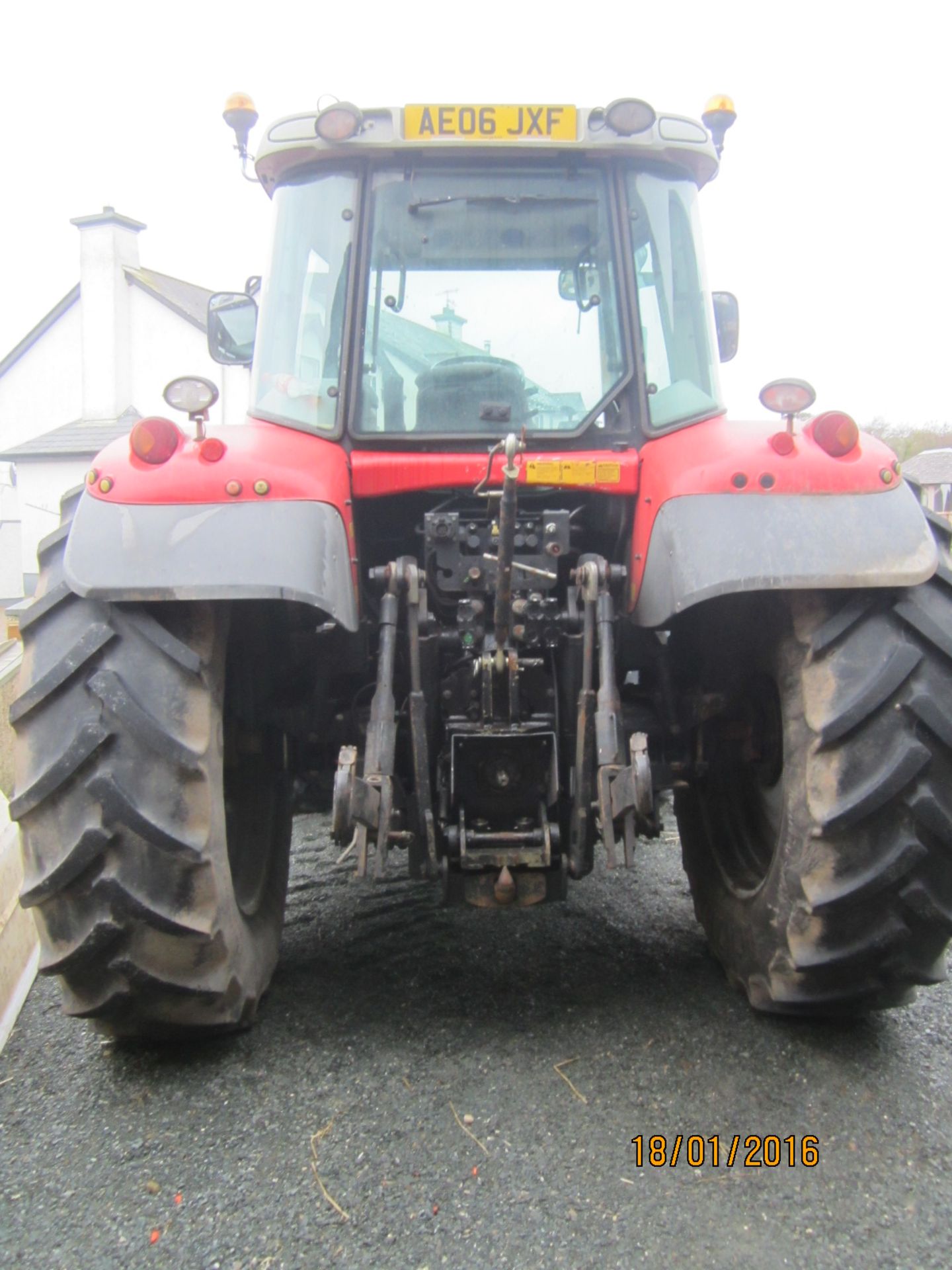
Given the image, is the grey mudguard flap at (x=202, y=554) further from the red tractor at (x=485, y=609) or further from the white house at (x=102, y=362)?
the white house at (x=102, y=362)

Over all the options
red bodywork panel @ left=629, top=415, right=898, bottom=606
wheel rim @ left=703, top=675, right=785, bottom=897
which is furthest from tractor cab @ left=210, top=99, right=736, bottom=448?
wheel rim @ left=703, top=675, right=785, bottom=897

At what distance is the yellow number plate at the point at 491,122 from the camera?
3.03 metres

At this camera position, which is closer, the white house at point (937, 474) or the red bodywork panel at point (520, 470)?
the red bodywork panel at point (520, 470)

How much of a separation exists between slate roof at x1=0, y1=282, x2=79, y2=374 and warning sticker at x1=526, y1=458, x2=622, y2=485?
21405 millimetres

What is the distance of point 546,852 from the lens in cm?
282

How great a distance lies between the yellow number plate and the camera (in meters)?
3.03

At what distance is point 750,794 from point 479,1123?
1.34 metres

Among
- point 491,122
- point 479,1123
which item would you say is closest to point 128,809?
point 479,1123

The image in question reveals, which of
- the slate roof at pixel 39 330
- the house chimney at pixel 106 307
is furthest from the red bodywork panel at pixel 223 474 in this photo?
the slate roof at pixel 39 330

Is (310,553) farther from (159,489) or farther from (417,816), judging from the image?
(417,816)

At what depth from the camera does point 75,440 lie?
20.4 metres

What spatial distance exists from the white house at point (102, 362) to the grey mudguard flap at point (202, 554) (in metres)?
17.9

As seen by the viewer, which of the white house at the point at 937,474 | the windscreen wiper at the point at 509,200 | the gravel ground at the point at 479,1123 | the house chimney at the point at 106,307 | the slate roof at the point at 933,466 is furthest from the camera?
the slate roof at the point at 933,466

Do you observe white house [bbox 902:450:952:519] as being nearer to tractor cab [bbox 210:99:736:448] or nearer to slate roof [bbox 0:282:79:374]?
slate roof [bbox 0:282:79:374]
